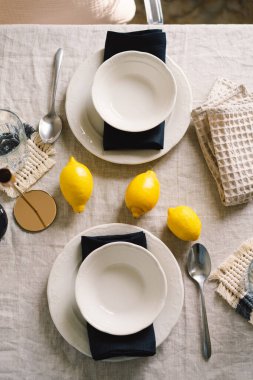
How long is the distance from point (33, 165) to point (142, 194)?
8.9 inches

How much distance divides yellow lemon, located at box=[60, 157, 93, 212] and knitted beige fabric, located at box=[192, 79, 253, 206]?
0.24m

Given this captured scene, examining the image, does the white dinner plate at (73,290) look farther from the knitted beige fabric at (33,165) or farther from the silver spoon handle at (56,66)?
the silver spoon handle at (56,66)

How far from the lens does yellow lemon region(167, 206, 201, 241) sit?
0.80 m

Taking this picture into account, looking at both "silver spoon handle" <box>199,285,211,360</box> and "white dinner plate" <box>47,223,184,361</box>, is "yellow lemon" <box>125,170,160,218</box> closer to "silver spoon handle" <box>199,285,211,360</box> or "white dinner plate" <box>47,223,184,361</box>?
"white dinner plate" <box>47,223,184,361</box>

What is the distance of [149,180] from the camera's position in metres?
0.81

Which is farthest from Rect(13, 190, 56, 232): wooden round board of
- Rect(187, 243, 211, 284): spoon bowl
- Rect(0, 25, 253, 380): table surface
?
Rect(187, 243, 211, 284): spoon bowl

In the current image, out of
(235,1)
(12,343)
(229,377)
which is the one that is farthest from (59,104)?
(235,1)

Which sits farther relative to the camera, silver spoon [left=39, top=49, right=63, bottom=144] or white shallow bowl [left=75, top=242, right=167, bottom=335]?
silver spoon [left=39, top=49, right=63, bottom=144]

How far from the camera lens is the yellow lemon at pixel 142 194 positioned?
2.61 feet

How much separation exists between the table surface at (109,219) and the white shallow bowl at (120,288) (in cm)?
7

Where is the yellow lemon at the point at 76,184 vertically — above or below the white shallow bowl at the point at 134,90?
below

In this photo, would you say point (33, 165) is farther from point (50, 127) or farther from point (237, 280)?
point (237, 280)

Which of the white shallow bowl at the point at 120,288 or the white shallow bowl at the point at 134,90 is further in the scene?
the white shallow bowl at the point at 134,90

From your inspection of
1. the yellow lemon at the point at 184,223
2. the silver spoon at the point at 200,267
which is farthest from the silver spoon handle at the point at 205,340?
the yellow lemon at the point at 184,223
